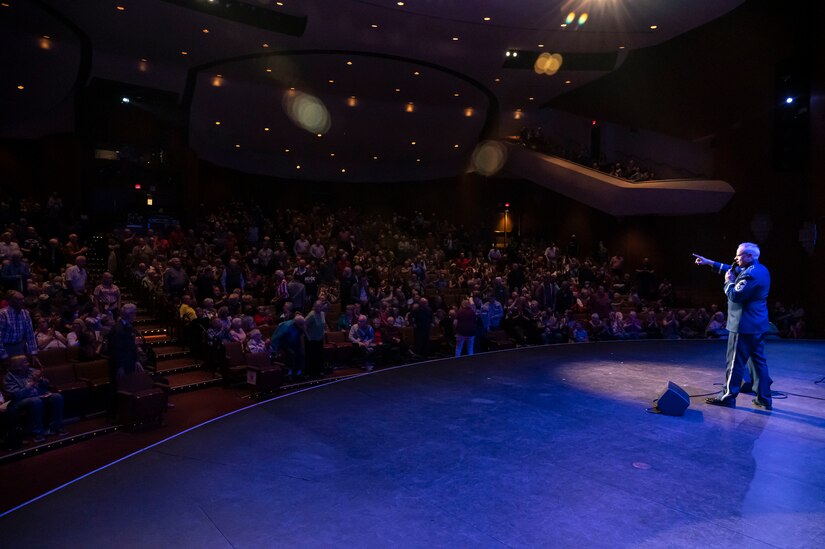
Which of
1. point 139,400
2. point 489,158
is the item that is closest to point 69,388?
point 139,400

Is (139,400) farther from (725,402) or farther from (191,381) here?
(725,402)

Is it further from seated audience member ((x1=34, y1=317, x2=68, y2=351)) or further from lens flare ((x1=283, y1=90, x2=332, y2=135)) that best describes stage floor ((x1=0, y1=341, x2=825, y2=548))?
lens flare ((x1=283, y1=90, x2=332, y2=135))

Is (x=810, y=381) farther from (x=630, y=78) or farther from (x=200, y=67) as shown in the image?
(x=200, y=67)

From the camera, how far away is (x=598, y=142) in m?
20.8

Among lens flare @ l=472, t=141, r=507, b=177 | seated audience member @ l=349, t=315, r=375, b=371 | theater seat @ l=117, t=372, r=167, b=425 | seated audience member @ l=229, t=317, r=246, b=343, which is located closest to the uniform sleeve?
seated audience member @ l=349, t=315, r=375, b=371

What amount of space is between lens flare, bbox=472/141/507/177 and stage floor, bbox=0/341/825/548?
17174mm

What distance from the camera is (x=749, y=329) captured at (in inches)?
205

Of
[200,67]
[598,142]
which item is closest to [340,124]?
[200,67]

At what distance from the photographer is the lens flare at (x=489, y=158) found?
2164 cm

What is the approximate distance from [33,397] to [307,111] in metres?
15.6

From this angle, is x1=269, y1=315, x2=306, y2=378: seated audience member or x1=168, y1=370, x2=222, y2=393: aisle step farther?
x1=269, y1=315, x2=306, y2=378: seated audience member

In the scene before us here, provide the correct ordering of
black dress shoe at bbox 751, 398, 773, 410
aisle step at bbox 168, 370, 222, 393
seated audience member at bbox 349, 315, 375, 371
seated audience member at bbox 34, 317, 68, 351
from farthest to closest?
seated audience member at bbox 349, 315, 375, 371, aisle step at bbox 168, 370, 222, 393, seated audience member at bbox 34, 317, 68, 351, black dress shoe at bbox 751, 398, 773, 410

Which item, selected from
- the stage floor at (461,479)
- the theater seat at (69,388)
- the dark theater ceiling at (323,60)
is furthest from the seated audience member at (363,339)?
the dark theater ceiling at (323,60)

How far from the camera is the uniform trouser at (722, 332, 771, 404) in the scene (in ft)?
17.0
